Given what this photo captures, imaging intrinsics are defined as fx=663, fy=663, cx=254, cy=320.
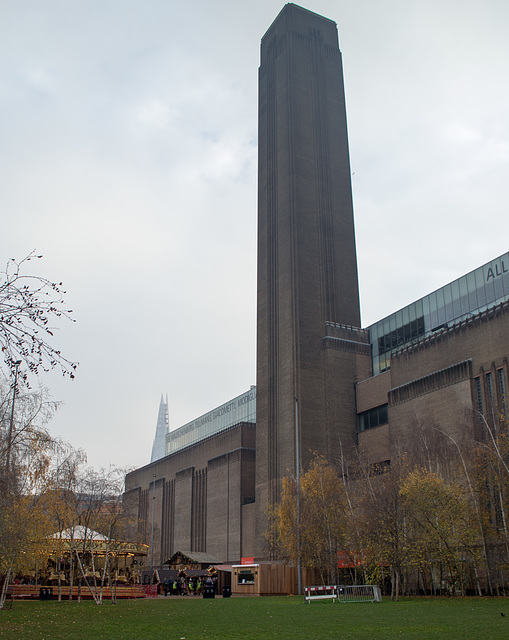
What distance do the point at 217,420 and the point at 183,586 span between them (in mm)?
48310

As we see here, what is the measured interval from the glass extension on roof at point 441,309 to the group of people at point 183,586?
27414 mm

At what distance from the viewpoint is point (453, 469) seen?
138 ft

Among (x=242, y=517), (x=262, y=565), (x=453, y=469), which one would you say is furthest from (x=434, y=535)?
(x=242, y=517)

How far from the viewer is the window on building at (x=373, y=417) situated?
6356 centimetres

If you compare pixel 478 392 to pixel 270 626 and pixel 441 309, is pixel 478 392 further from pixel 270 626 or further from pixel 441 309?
pixel 270 626

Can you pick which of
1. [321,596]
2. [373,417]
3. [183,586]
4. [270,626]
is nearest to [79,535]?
[321,596]

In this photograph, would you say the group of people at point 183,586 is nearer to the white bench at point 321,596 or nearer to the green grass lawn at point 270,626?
the white bench at point 321,596

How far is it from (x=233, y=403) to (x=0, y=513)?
2920 inches

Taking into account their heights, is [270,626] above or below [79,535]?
below

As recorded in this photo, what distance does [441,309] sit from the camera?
6294 cm

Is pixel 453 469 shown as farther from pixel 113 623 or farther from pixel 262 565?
pixel 113 623

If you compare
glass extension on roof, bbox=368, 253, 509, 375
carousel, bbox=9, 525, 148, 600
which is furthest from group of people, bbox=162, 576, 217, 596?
glass extension on roof, bbox=368, 253, 509, 375

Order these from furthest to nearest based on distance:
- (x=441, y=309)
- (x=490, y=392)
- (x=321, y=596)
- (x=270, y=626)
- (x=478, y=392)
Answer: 1. (x=441, y=309)
2. (x=478, y=392)
3. (x=490, y=392)
4. (x=321, y=596)
5. (x=270, y=626)

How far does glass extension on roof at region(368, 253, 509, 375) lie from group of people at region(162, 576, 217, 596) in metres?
27.4
